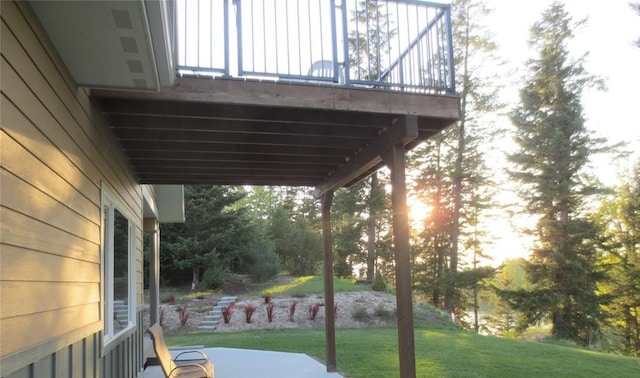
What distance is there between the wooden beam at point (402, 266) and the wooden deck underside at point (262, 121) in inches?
9.4

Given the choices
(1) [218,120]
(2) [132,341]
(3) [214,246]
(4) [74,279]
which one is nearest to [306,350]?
(2) [132,341]

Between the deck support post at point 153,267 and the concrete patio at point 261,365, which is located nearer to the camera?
the concrete patio at point 261,365

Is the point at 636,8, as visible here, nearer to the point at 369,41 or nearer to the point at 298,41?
the point at 369,41

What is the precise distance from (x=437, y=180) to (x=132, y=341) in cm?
1758

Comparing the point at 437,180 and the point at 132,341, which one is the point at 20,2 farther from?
the point at 437,180

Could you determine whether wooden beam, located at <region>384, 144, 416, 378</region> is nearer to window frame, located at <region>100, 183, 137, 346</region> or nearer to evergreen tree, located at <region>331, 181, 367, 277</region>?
window frame, located at <region>100, 183, 137, 346</region>

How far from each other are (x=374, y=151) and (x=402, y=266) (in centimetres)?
123

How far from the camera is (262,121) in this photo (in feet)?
14.8

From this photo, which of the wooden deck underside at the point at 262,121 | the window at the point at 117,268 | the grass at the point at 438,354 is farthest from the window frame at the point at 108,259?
the grass at the point at 438,354

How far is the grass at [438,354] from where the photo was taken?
773 cm

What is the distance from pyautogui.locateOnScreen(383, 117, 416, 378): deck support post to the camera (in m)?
4.56

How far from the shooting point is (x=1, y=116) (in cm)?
191

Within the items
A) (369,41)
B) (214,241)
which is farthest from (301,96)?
(214,241)

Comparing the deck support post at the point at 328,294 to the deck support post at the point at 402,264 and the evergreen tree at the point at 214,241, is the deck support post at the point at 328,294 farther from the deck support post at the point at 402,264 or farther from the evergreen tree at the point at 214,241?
the evergreen tree at the point at 214,241
